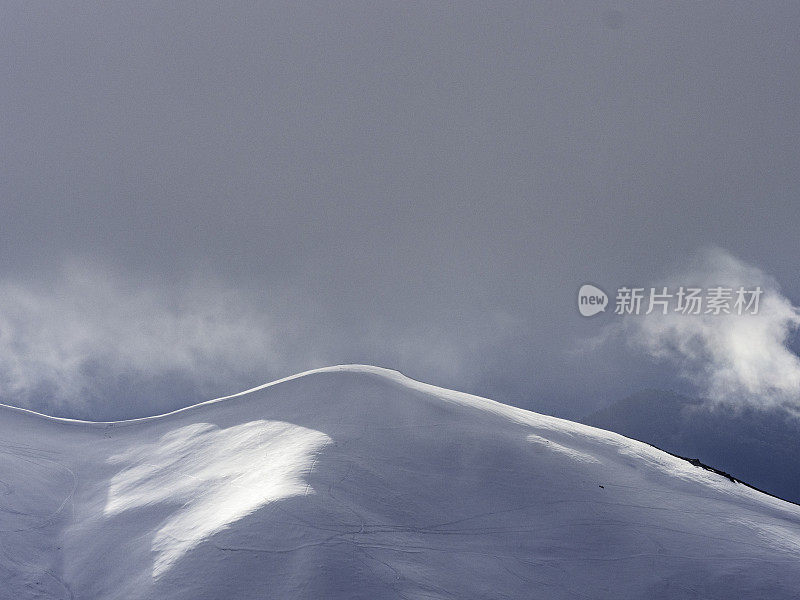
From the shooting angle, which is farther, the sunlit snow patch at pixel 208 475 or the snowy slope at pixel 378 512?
the sunlit snow patch at pixel 208 475

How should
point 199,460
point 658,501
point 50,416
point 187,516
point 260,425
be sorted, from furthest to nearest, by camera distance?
point 50,416 → point 260,425 → point 199,460 → point 658,501 → point 187,516

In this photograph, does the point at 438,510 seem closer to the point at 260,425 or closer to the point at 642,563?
the point at 642,563

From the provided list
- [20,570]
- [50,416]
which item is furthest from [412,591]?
[50,416]

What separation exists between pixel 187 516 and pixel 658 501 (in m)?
15.1

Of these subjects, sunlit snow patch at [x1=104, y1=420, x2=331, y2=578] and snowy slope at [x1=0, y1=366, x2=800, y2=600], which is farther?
sunlit snow patch at [x1=104, y1=420, x2=331, y2=578]

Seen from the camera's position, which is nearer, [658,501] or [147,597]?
[147,597]

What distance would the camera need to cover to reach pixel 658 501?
20203 millimetres

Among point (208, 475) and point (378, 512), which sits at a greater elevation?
point (208, 475)

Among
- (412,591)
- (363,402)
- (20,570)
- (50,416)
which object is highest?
(363,402)

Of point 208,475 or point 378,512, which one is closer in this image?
point 378,512

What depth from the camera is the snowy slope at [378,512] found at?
47.3 feet

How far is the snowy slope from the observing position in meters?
14.4

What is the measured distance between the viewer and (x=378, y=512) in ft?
55.3

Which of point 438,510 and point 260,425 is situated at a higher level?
point 260,425
